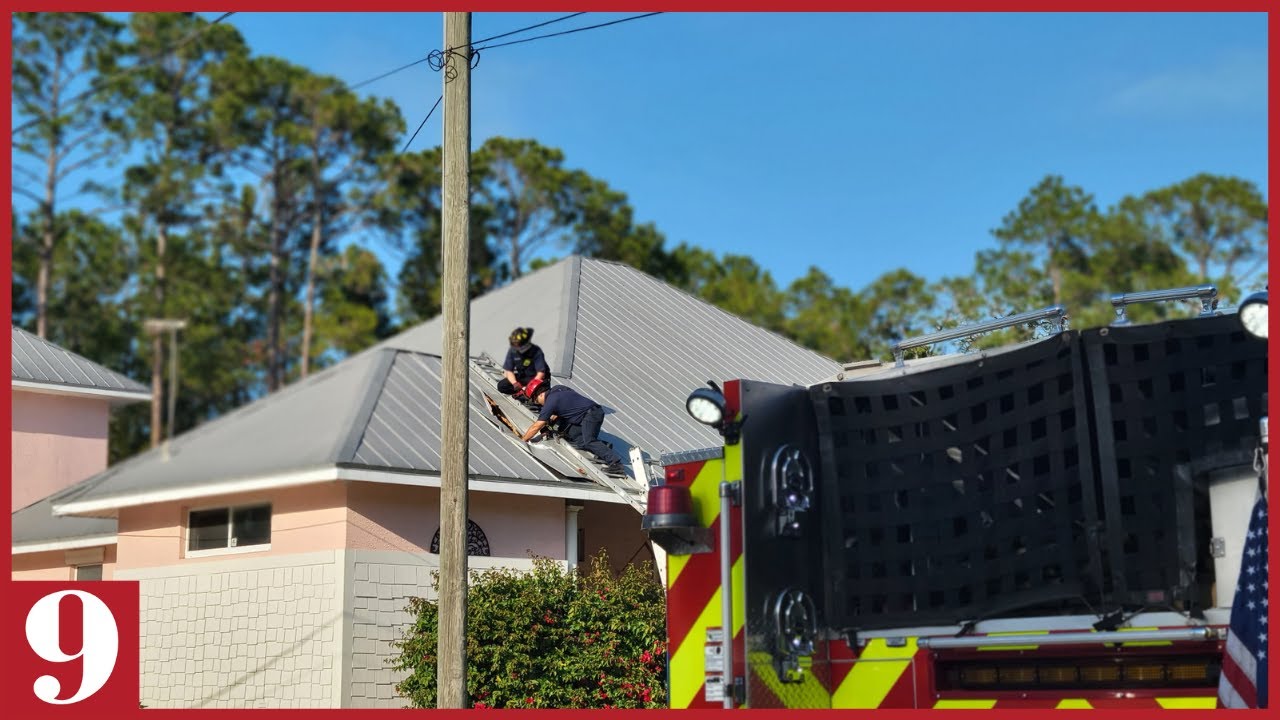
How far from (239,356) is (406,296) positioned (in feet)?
85.6

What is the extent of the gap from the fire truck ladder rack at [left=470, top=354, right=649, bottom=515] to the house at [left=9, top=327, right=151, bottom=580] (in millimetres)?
4130

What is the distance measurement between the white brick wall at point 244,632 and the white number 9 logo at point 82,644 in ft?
4.10

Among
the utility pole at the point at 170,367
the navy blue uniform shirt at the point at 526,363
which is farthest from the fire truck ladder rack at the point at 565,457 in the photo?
the utility pole at the point at 170,367

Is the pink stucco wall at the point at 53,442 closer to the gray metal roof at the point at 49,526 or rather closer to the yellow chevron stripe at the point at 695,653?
the gray metal roof at the point at 49,526

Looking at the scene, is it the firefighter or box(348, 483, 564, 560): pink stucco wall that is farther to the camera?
the firefighter

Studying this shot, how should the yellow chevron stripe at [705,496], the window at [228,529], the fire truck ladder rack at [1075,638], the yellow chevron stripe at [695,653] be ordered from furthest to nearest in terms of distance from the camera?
the window at [228,529], the yellow chevron stripe at [705,496], the yellow chevron stripe at [695,653], the fire truck ladder rack at [1075,638]

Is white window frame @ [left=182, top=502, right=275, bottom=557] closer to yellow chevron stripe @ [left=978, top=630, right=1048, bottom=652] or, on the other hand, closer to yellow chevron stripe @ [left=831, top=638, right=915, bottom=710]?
yellow chevron stripe @ [left=831, top=638, right=915, bottom=710]

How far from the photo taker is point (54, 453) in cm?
2177

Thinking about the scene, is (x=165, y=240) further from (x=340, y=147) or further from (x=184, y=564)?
(x=184, y=564)

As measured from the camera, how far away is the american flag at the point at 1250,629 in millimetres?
5691

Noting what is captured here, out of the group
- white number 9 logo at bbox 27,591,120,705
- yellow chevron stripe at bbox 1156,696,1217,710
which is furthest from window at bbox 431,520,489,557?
yellow chevron stripe at bbox 1156,696,1217,710

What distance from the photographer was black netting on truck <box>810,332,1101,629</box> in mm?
6453

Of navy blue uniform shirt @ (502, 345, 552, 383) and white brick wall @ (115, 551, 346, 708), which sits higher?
navy blue uniform shirt @ (502, 345, 552, 383)

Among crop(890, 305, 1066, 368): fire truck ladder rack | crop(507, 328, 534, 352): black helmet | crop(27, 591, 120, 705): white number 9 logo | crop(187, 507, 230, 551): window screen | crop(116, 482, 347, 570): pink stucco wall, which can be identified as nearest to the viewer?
crop(890, 305, 1066, 368): fire truck ladder rack
